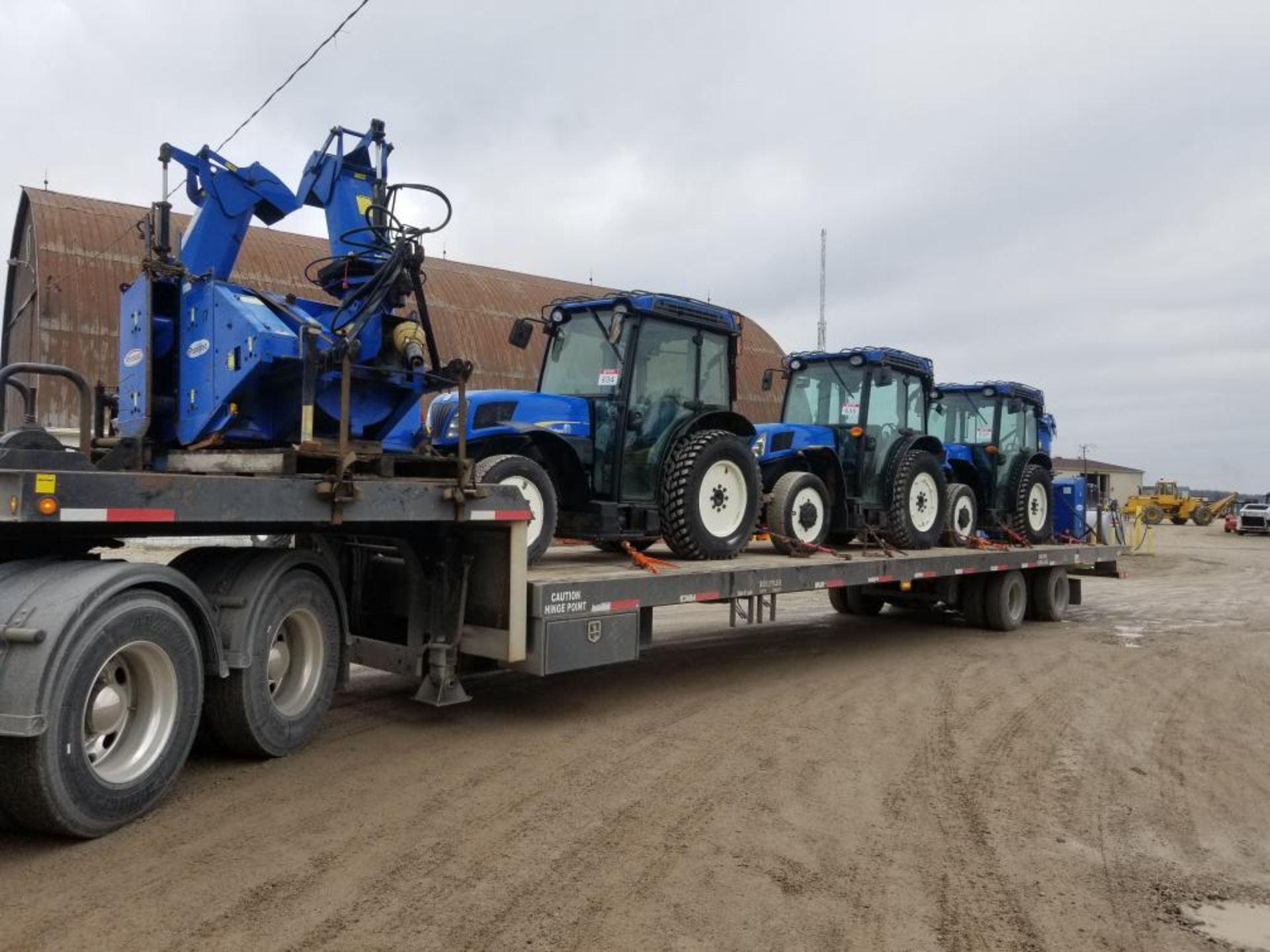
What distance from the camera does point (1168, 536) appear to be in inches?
1585

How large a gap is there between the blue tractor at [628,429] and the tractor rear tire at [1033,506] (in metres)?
5.86

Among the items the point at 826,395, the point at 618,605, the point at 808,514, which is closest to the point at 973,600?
the point at 826,395

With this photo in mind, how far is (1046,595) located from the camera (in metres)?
12.7

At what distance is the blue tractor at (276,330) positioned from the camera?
5.45m

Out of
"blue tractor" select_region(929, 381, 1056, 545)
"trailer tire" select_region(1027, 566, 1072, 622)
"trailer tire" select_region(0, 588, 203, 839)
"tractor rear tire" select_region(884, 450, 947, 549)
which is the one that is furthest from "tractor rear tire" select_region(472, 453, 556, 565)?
"trailer tire" select_region(1027, 566, 1072, 622)

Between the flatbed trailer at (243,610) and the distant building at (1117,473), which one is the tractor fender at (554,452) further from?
the distant building at (1117,473)

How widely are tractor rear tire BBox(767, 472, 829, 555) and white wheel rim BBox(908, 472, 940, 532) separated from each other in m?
1.29

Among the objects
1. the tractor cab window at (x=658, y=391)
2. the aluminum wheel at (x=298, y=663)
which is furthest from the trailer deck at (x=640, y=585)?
the aluminum wheel at (x=298, y=663)

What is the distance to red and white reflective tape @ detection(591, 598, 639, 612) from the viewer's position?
6247 millimetres

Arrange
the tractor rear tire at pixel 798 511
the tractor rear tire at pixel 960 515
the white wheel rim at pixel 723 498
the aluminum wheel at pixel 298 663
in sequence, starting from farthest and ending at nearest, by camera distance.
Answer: the tractor rear tire at pixel 960 515
the tractor rear tire at pixel 798 511
the white wheel rim at pixel 723 498
the aluminum wheel at pixel 298 663

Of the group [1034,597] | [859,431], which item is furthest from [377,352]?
[1034,597]

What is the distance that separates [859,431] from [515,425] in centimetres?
454

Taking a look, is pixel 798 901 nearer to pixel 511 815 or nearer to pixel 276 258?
pixel 511 815

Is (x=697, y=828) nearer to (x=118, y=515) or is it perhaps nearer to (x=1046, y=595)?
(x=118, y=515)
